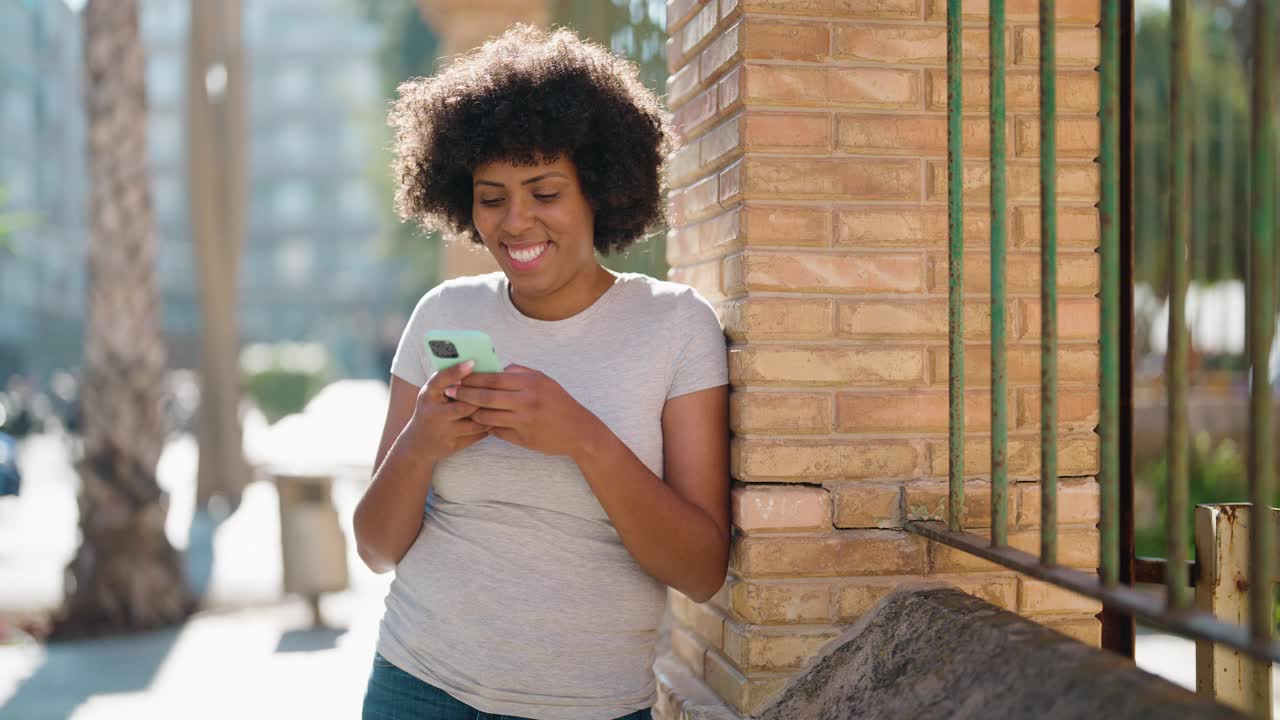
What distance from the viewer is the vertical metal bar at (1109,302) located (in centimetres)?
175

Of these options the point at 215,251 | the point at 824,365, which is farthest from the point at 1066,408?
the point at 215,251

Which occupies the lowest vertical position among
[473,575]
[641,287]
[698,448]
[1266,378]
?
[473,575]

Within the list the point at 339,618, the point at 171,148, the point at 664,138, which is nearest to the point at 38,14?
the point at 171,148

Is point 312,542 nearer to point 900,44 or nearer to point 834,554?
point 834,554

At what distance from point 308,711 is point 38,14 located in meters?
42.4

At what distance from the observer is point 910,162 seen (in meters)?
2.48

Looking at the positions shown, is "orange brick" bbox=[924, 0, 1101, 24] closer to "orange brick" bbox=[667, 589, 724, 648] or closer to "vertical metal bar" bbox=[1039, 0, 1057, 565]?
"vertical metal bar" bbox=[1039, 0, 1057, 565]

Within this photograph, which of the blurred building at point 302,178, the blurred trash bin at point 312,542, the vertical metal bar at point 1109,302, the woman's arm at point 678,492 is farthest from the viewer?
the blurred building at point 302,178

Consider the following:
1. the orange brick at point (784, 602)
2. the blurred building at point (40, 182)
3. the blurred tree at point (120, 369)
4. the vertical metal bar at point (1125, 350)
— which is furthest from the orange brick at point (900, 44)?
the blurred building at point (40, 182)

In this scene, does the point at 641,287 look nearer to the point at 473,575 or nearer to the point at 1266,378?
the point at 473,575

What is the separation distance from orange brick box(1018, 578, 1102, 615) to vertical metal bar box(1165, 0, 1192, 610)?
0.92m

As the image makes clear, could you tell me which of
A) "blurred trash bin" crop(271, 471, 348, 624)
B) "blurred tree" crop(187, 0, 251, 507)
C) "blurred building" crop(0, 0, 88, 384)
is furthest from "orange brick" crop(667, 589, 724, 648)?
"blurred building" crop(0, 0, 88, 384)

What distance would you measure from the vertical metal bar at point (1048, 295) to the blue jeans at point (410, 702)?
930 millimetres

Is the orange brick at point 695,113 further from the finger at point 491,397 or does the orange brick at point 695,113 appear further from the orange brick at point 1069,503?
the orange brick at point 1069,503
